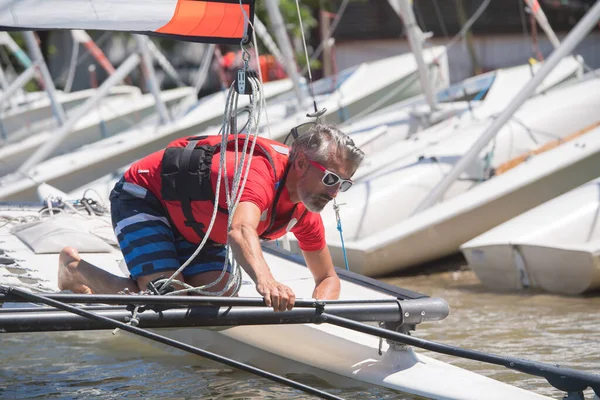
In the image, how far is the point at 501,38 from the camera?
1634 cm

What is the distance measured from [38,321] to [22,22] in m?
1.25

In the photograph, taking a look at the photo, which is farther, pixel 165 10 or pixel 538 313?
pixel 538 313

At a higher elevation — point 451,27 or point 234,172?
point 451,27

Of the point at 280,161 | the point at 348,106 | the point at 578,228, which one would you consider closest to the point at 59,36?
the point at 348,106

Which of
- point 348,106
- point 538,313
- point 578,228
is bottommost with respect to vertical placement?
point 538,313

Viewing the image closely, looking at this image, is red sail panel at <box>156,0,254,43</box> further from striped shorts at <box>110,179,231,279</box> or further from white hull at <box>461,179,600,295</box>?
white hull at <box>461,179,600,295</box>

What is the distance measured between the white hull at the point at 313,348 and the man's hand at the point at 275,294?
740mm

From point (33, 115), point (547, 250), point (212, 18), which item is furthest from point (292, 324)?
point (33, 115)

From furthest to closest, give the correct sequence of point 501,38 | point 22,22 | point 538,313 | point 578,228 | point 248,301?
1. point 501,38
2. point 578,228
3. point 538,313
4. point 22,22
5. point 248,301

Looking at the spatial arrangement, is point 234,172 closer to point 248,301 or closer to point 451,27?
point 248,301

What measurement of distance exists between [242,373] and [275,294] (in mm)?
1353

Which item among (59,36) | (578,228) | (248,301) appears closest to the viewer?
(248,301)

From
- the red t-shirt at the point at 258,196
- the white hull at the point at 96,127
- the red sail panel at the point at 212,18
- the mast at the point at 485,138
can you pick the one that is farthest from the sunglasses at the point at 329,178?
the white hull at the point at 96,127

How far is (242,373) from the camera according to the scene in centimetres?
390
